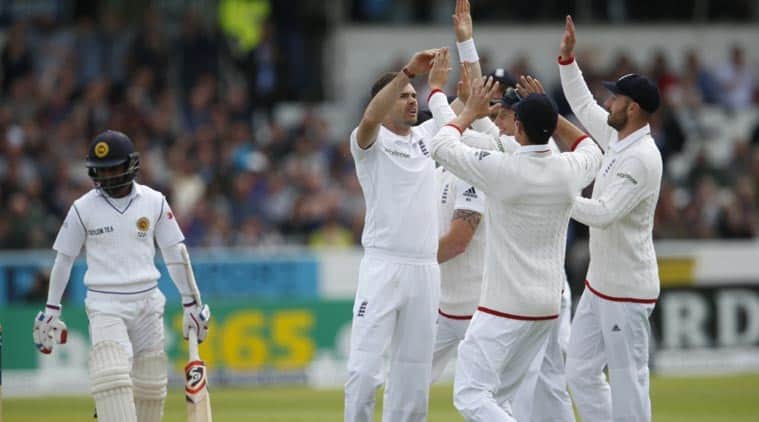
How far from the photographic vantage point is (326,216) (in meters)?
21.1

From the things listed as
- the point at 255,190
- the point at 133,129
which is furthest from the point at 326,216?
the point at 133,129

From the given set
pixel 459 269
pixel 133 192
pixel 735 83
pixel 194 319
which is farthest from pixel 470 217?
pixel 735 83

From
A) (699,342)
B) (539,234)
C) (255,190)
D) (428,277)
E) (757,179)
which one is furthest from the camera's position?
(757,179)

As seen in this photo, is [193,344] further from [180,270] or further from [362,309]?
[362,309]

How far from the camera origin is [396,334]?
10484mm

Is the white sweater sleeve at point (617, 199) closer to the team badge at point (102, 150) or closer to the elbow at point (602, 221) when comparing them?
the elbow at point (602, 221)

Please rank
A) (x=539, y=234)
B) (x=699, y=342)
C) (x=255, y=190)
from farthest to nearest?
1. (x=255, y=190)
2. (x=699, y=342)
3. (x=539, y=234)

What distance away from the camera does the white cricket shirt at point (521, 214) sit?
967cm

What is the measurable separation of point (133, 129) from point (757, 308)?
9124 millimetres

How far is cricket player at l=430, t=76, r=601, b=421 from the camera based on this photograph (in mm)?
9664

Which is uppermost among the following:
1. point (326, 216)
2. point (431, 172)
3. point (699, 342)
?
point (431, 172)

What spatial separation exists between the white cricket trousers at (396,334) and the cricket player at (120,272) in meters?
1.29

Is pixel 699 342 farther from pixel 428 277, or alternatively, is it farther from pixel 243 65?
pixel 428 277

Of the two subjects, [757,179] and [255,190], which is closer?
[255,190]
